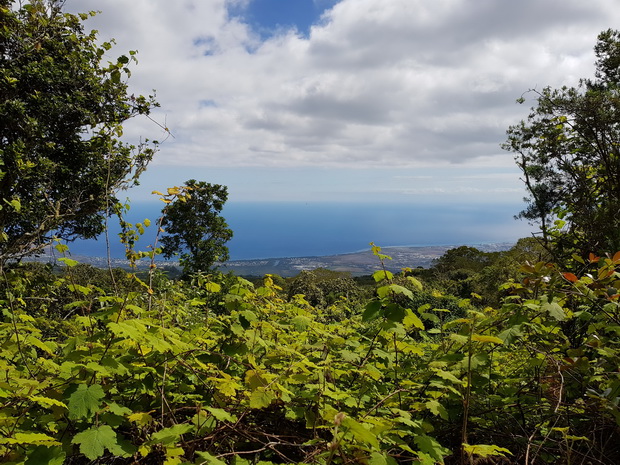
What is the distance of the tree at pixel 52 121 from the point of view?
690cm

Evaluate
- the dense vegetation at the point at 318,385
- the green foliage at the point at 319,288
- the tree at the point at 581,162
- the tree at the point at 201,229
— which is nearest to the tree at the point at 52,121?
the dense vegetation at the point at 318,385

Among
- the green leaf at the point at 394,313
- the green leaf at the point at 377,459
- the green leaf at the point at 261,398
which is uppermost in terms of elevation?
the green leaf at the point at 394,313

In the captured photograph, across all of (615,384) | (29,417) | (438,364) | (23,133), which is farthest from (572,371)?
(23,133)

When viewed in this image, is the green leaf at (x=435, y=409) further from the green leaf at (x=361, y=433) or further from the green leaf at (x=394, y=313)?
the green leaf at (x=361, y=433)

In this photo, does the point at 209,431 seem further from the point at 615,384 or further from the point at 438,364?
the point at 615,384

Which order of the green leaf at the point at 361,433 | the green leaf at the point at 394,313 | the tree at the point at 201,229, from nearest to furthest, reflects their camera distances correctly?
the green leaf at the point at 361,433 < the green leaf at the point at 394,313 < the tree at the point at 201,229

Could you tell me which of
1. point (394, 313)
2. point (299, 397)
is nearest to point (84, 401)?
point (299, 397)

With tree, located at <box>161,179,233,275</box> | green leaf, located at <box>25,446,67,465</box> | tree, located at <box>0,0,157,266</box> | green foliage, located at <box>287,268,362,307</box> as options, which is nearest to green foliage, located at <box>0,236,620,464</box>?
green leaf, located at <box>25,446,67,465</box>

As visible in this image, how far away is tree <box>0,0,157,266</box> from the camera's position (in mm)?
6902

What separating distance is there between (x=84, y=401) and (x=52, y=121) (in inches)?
349

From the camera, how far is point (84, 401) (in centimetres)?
134

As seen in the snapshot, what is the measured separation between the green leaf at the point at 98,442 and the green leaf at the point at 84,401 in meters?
0.07

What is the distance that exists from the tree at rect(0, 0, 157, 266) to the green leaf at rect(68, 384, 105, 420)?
5.71 m

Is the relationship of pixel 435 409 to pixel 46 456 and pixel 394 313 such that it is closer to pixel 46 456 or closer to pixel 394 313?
pixel 394 313
